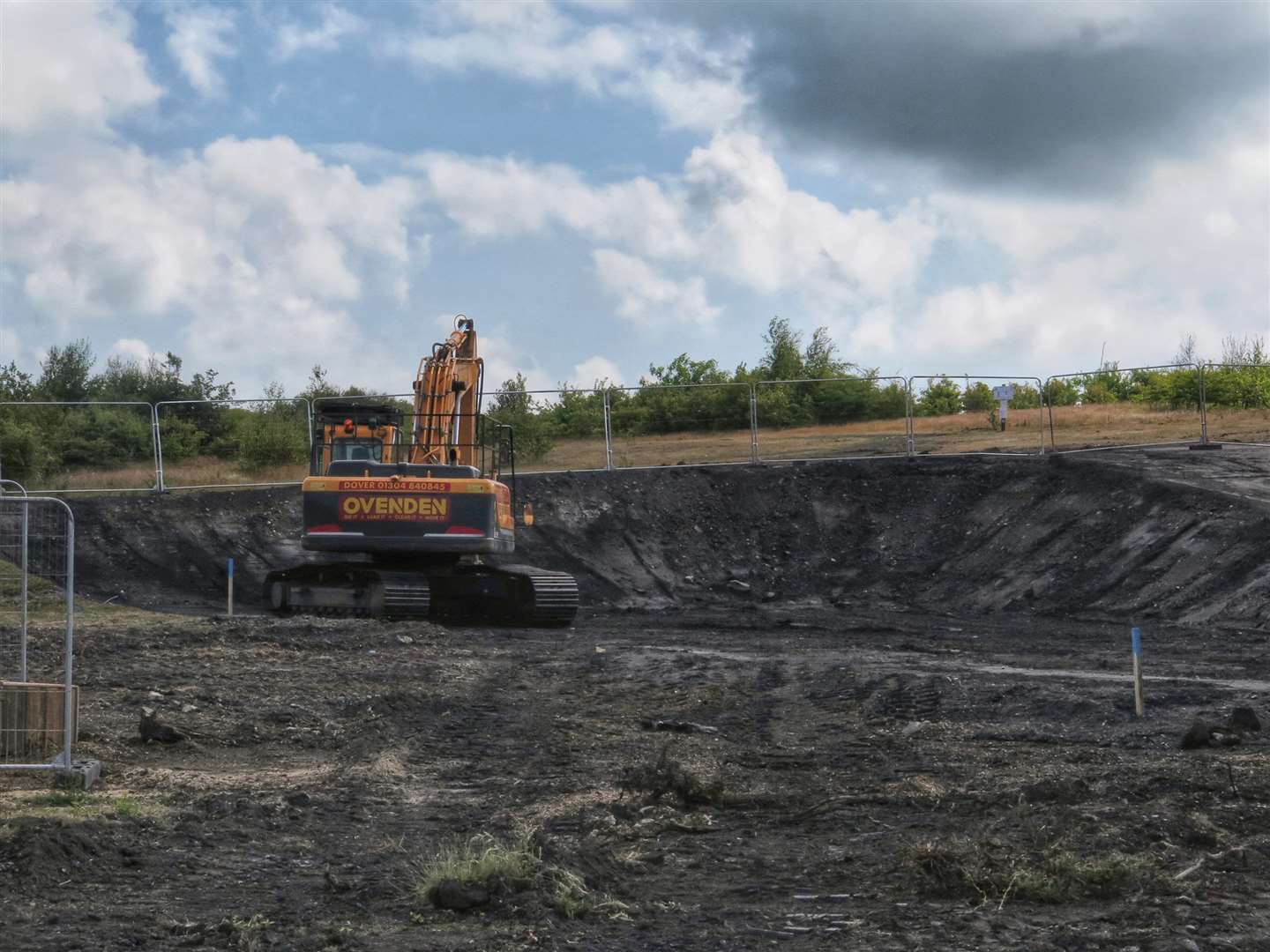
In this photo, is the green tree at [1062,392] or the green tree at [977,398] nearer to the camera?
the green tree at [1062,392]

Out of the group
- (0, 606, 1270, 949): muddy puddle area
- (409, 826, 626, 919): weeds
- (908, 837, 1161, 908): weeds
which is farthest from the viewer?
(908, 837, 1161, 908): weeds

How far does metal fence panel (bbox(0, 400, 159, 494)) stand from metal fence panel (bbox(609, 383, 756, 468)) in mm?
10514

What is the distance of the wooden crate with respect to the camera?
9.17 metres

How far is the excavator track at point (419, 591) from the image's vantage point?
2102 centimetres

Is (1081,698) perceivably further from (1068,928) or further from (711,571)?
(711,571)

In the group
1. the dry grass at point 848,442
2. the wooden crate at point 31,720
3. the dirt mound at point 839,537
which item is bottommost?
the wooden crate at point 31,720

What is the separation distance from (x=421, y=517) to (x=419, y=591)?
1.21m

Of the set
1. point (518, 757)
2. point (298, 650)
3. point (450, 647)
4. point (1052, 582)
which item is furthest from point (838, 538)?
point (518, 757)

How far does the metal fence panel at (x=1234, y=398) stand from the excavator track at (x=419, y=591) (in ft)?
53.8

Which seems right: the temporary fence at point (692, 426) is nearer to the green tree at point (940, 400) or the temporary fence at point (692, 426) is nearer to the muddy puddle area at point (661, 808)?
the green tree at point (940, 400)

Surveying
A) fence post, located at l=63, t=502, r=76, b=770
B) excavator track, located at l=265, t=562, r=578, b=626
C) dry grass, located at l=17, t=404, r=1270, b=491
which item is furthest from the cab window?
fence post, located at l=63, t=502, r=76, b=770

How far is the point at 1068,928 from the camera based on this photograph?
600 cm

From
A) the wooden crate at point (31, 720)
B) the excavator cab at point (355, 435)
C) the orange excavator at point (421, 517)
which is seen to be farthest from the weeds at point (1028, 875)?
the excavator cab at point (355, 435)

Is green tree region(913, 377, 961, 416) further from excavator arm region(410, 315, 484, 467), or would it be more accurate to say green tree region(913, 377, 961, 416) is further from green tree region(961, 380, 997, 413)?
excavator arm region(410, 315, 484, 467)
